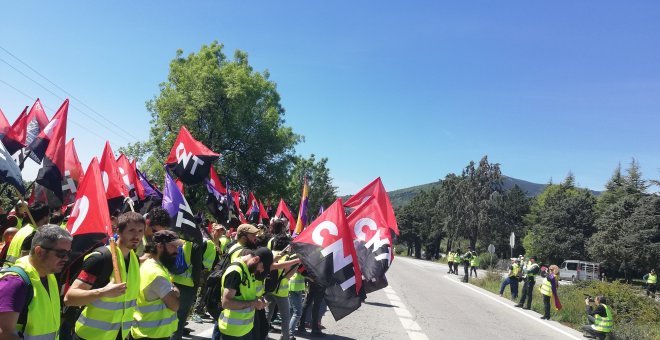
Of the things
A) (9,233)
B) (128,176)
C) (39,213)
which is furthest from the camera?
(128,176)

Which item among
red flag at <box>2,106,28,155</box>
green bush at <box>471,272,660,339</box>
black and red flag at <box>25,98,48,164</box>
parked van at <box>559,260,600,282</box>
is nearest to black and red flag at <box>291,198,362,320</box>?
red flag at <box>2,106,28,155</box>

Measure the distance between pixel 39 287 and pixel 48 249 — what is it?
0.76 ft

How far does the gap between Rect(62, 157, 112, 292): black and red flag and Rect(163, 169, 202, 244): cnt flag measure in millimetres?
1320

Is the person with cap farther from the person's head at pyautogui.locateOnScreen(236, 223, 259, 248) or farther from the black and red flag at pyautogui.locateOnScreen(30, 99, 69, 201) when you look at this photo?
the black and red flag at pyautogui.locateOnScreen(30, 99, 69, 201)

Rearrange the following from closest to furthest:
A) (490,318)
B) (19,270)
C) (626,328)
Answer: (19,270), (626,328), (490,318)

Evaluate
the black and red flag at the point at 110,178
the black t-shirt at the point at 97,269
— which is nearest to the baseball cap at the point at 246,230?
the black t-shirt at the point at 97,269

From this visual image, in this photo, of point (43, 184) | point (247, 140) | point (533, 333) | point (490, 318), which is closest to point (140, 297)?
point (43, 184)

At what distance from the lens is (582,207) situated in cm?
6259

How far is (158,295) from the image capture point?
4223mm

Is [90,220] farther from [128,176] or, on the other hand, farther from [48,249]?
[128,176]

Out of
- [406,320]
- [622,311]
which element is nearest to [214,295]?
[406,320]

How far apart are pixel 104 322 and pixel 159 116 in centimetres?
2621

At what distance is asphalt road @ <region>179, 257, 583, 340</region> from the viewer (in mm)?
10219

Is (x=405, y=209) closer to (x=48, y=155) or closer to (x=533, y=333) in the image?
(x=533, y=333)
